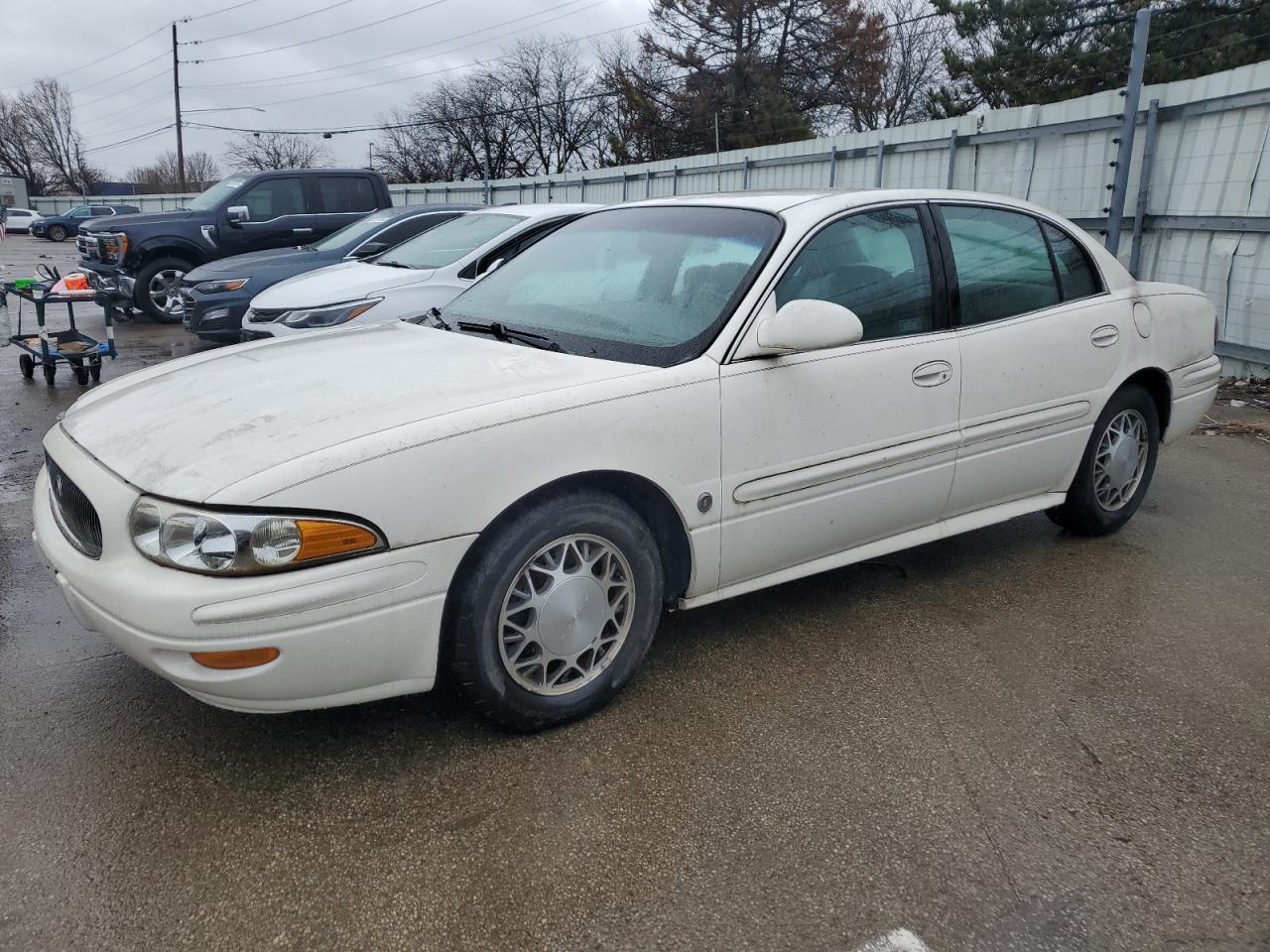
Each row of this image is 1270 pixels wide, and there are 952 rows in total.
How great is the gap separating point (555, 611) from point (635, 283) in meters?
1.30

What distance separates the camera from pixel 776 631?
12.1ft

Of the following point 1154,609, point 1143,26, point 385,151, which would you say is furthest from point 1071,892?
point 385,151

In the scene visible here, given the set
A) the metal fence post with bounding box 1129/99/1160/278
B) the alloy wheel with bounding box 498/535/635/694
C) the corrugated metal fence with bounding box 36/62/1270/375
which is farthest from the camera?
the metal fence post with bounding box 1129/99/1160/278

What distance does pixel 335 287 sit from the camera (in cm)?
766

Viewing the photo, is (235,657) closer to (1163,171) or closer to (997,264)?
(997,264)

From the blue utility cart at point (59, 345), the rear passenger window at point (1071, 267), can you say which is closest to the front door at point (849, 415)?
the rear passenger window at point (1071, 267)

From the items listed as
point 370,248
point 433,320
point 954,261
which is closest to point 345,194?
point 370,248

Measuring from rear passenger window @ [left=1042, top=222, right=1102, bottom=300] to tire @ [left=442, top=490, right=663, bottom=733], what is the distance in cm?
233

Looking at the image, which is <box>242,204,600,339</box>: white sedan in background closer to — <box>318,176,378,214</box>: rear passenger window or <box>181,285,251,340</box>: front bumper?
<box>181,285,251,340</box>: front bumper

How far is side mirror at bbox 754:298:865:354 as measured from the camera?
311cm

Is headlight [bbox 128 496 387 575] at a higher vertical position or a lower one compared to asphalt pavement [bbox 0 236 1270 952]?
higher

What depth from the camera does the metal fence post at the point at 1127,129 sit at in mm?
8141

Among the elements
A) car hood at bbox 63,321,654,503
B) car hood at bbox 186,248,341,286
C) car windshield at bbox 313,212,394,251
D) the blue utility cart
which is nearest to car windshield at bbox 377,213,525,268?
car hood at bbox 186,248,341,286

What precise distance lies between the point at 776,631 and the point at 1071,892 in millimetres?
1507
